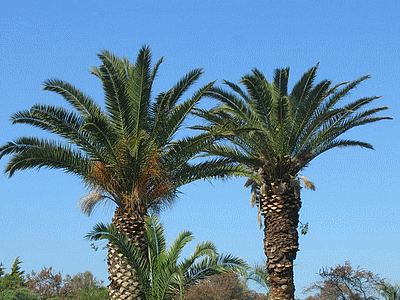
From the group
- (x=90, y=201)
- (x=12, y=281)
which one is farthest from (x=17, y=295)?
(x=90, y=201)

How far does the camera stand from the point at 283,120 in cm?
2156

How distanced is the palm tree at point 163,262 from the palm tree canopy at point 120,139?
118 cm

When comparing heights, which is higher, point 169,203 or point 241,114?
point 241,114

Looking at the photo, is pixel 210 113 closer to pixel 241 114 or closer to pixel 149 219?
pixel 241 114

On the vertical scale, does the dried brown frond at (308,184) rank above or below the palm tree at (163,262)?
above

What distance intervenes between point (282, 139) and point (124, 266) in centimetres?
785

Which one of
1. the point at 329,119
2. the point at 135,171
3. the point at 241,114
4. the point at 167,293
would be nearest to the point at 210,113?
the point at 241,114

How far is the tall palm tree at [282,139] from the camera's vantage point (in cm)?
2169

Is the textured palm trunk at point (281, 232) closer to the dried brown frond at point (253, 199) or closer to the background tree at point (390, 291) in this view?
the dried brown frond at point (253, 199)

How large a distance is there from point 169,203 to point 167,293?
112 inches

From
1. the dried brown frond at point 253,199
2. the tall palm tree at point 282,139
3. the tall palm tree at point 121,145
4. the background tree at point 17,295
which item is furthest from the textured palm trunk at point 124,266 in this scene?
the background tree at point 17,295

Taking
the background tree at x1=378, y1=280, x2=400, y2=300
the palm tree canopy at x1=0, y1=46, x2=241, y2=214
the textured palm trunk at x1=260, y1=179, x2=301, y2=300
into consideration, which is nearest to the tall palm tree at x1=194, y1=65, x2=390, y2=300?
the textured palm trunk at x1=260, y1=179, x2=301, y2=300

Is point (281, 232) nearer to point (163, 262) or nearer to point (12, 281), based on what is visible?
point (163, 262)

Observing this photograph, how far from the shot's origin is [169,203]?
1858cm
